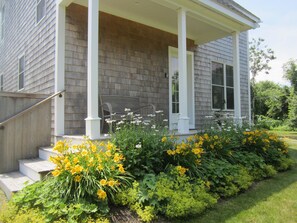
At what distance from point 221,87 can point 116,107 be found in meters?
4.51

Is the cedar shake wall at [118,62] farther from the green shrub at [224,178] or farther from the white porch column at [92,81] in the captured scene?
the green shrub at [224,178]

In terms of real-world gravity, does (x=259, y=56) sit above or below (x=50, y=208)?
above

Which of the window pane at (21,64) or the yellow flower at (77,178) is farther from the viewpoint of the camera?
the window pane at (21,64)

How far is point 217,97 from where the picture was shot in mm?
8406

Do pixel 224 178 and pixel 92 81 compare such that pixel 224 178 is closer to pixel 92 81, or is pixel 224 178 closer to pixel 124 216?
pixel 124 216

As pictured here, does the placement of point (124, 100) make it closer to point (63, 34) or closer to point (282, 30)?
point (63, 34)

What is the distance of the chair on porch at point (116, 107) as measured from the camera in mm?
5129

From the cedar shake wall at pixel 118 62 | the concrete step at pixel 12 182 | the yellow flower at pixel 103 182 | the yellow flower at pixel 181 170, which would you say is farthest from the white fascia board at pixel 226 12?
the concrete step at pixel 12 182

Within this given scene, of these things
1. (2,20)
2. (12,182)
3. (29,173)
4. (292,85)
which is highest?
(2,20)

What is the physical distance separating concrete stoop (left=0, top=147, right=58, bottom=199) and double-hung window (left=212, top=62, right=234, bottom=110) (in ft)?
19.3

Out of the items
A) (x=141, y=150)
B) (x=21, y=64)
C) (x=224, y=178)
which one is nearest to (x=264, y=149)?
(x=224, y=178)

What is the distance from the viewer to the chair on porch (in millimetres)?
5129

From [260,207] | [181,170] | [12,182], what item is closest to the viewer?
[260,207]

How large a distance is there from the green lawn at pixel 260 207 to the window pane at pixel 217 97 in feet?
15.1
